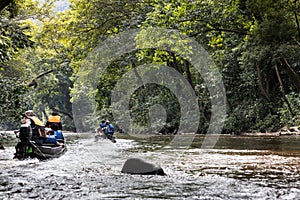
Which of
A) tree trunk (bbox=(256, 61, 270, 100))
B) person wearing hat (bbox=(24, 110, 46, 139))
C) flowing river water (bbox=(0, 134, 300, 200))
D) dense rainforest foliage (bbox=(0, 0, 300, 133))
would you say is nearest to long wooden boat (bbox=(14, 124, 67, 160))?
person wearing hat (bbox=(24, 110, 46, 139))

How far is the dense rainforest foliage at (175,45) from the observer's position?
15.5 metres

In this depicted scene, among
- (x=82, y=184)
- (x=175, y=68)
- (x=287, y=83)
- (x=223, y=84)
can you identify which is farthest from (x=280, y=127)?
(x=82, y=184)

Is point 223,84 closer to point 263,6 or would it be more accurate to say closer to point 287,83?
point 287,83

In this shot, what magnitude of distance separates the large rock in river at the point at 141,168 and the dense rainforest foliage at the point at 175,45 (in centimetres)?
445

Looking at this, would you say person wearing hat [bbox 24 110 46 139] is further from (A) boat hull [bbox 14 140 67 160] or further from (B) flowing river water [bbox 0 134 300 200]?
(B) flowing river water [bbox 0 134 300 200]

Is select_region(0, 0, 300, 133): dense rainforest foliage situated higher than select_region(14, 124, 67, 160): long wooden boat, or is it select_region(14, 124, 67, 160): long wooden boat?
select_region(0, 0, 300, 133): dense rainforest foliage

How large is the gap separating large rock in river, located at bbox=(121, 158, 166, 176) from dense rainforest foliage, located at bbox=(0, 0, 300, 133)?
4446mm

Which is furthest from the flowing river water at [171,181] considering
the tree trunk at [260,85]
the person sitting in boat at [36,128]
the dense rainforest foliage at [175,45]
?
the tree trunk at [260,85]

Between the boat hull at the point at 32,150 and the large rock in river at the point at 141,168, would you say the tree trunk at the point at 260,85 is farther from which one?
the large rock in river at the point at 141,168

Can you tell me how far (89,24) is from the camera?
2167 cm

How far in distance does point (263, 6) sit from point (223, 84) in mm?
15240

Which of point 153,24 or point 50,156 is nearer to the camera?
point 50,156

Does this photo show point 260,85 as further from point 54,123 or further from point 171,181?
point 171,181

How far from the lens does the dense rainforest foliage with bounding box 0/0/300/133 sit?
15.5 m
